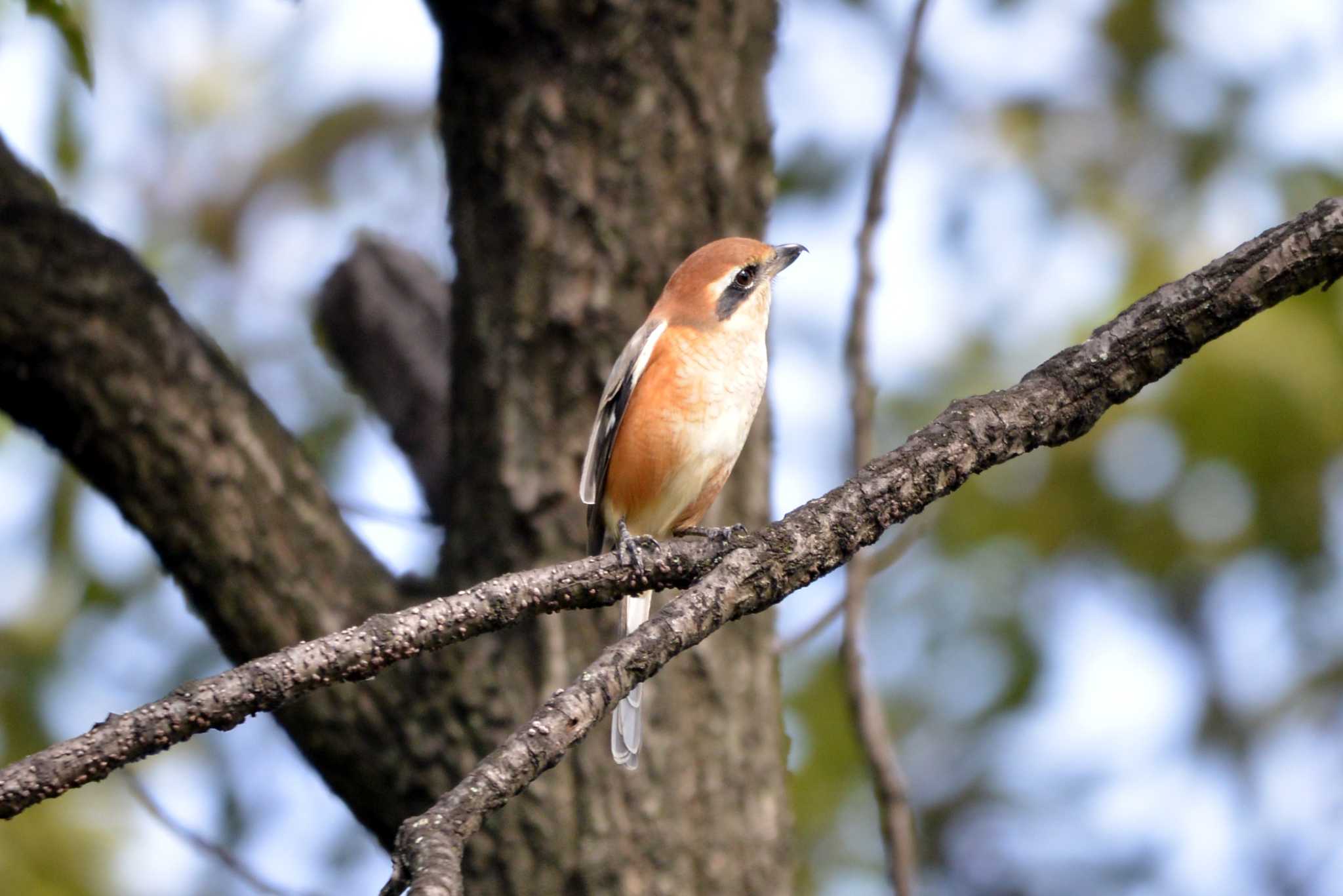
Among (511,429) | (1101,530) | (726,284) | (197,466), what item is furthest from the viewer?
(1101,530)

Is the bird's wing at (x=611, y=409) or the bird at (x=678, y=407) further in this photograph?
the bird's wing at (x=611, y=409)

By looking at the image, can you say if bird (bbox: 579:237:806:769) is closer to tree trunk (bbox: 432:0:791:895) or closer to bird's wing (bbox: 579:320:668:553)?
bird's wing (bbox: 579:320:668:553)

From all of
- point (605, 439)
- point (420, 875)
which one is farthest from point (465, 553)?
point (420, 875)

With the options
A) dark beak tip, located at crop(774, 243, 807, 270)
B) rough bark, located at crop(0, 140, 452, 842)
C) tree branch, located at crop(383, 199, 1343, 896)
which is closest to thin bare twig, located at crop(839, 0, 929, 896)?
dark beak tip, located at crop(774, 243, 807, 270)

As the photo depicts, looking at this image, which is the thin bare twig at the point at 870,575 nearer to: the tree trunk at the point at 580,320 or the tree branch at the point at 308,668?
the tree trunk at the point at 580,320

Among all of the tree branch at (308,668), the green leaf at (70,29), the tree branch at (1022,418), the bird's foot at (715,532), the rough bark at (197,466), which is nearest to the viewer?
the tree branch at (308,668)

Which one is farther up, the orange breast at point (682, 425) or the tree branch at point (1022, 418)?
the orange breast at point (682, 425)

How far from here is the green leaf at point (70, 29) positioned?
3.57m

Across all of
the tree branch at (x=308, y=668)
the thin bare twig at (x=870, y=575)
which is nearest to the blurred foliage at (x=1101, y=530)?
the thin bare twig at (x=870, y=575)

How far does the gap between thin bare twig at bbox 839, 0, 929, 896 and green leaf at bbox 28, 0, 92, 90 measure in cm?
247

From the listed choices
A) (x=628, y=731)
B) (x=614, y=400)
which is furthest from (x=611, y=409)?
(x=628, y=731)

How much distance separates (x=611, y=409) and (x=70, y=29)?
6.36ft

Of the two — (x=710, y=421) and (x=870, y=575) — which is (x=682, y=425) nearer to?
(x=710, y=421)

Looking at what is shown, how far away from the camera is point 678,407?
4.26 metres
